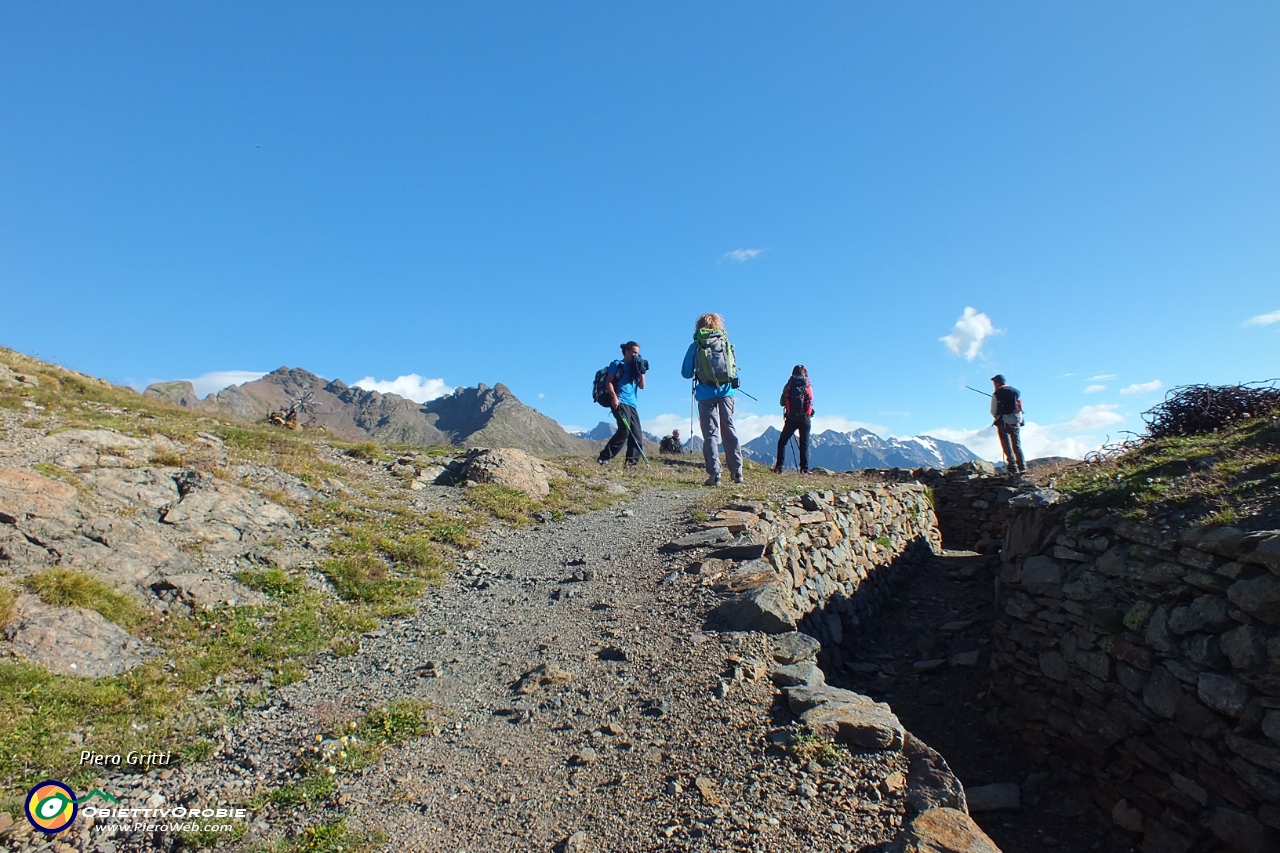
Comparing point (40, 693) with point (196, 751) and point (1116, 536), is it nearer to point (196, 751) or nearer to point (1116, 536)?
point (196, 751)

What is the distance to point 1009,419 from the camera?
1689 centimetres

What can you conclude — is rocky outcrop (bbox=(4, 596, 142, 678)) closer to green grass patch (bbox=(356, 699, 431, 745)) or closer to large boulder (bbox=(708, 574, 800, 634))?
green grass patch (bbox=(356, 699, 431, 745))

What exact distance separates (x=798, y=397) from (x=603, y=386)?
5.36 metres

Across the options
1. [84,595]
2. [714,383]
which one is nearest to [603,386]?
[714,383]

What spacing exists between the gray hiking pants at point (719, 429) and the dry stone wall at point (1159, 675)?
5825 mm

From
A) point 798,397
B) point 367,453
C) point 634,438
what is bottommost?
point 367,453

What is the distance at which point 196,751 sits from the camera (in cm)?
414

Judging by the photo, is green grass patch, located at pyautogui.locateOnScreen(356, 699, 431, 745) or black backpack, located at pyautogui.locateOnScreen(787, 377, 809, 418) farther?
black backpack, located at pyautogui.locateOnScreen(787, 377, 809, 418)

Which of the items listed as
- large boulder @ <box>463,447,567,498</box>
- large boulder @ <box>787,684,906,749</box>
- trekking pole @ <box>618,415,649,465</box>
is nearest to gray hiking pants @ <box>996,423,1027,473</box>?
trekking pole @ <box>618,415,649,465</box>

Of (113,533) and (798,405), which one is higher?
(798,405)

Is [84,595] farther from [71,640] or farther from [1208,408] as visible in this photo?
[1208,408]

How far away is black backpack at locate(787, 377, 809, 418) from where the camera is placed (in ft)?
54.0

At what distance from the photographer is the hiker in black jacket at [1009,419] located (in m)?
16.8

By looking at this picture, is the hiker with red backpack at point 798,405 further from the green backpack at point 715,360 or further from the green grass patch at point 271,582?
the green grass patch at point 271,582
